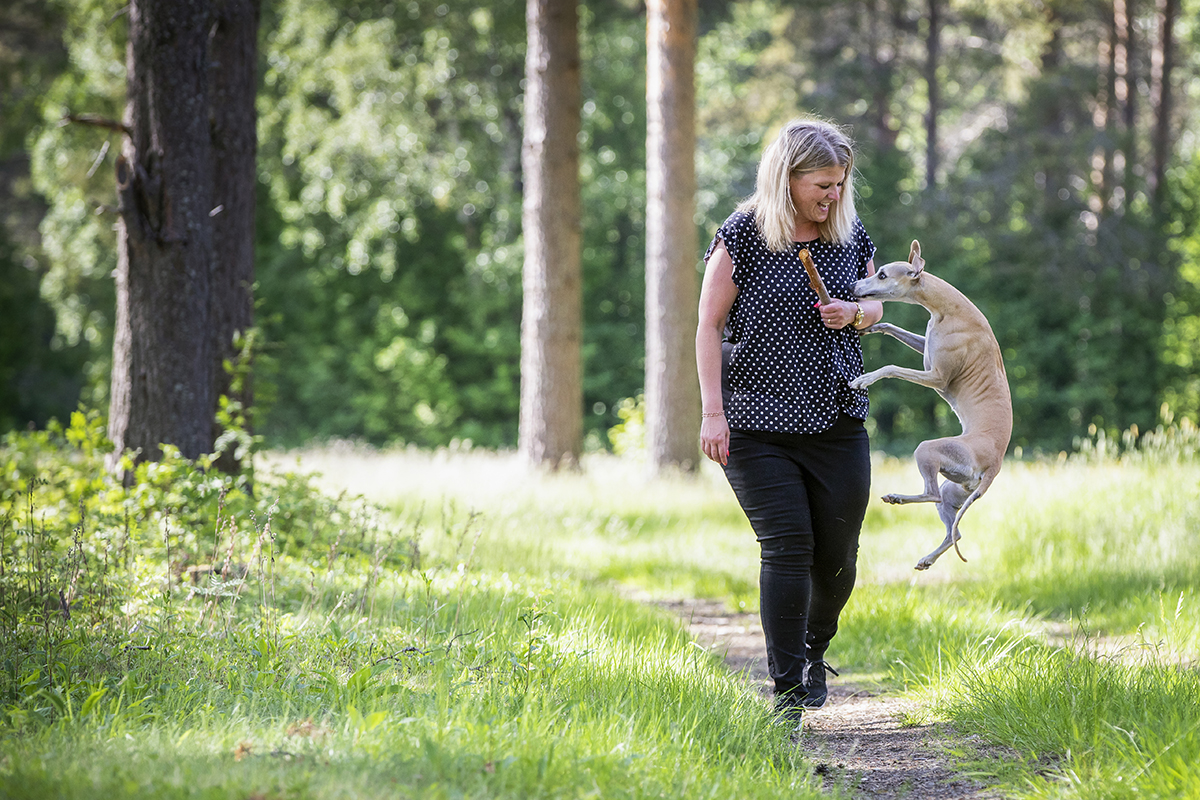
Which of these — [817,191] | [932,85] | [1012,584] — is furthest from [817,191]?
[932,85]

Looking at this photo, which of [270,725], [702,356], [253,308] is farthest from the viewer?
[253,308]

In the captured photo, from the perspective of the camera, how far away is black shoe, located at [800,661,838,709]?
3572mm

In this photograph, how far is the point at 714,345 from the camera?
3.51m

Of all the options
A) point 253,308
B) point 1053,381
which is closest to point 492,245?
point 1053,381

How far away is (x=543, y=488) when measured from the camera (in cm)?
919

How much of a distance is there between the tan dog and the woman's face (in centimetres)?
31

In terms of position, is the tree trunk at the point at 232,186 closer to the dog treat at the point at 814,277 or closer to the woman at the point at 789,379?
the woman at the point at 789,379

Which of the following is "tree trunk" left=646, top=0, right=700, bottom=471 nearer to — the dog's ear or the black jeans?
the black jeans

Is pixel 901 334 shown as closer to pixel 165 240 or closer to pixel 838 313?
pixel 838 313

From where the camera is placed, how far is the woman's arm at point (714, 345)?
11.3 ft

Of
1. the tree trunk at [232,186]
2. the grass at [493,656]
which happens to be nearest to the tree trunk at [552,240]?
the grass at [493,656]

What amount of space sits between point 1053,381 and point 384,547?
60.6 feet

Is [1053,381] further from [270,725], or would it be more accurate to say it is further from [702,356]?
[270,725]

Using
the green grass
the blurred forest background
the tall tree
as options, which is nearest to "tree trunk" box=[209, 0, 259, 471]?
the tall tree
